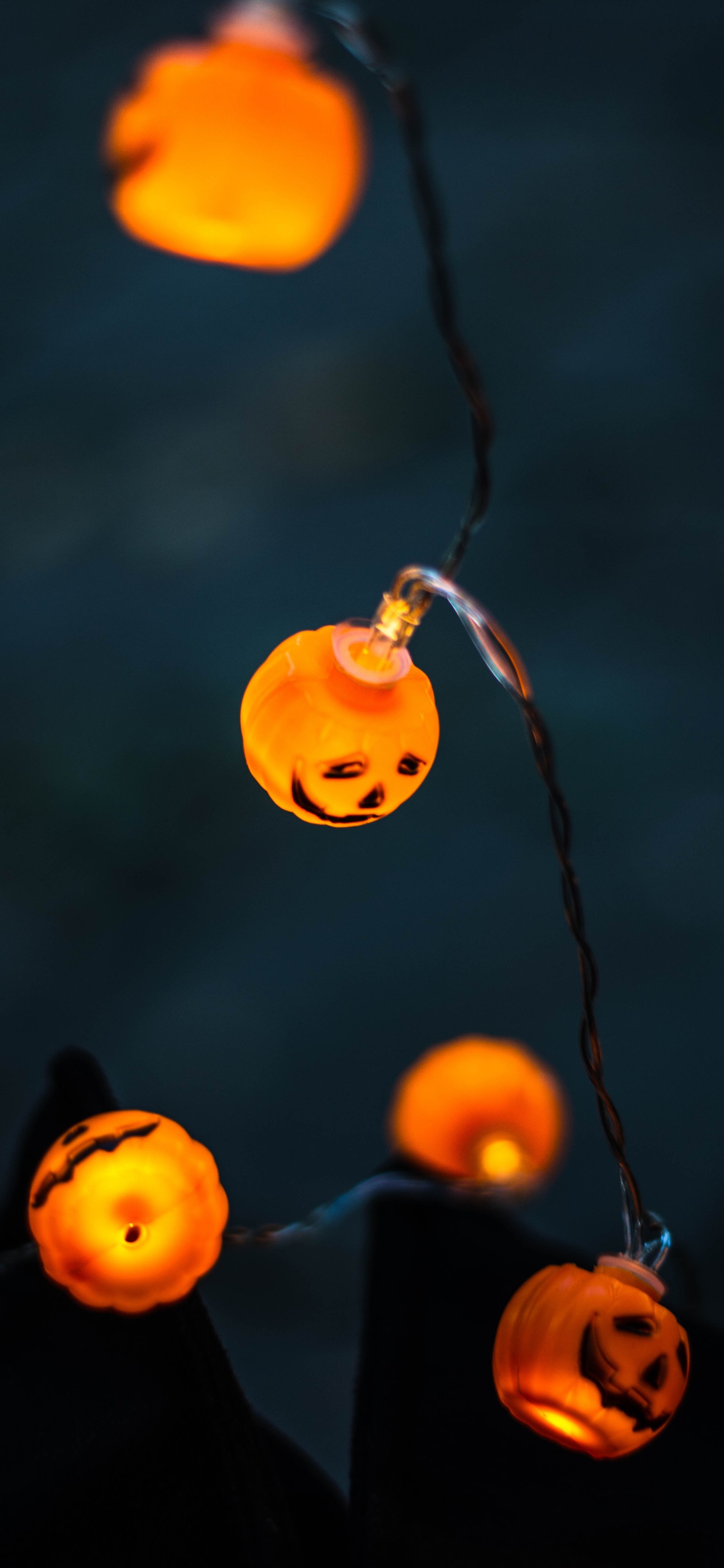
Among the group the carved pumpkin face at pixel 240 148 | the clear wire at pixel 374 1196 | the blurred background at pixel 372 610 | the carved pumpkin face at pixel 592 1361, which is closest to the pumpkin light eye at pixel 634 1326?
the carved pumpkin face at pixel 592 1361

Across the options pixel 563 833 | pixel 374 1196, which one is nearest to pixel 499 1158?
pixel 374 1196

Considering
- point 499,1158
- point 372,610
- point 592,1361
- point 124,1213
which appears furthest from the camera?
point 372,610

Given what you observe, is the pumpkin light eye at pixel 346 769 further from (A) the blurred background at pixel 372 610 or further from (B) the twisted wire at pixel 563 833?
(A) the blurred background at pixel 372 610

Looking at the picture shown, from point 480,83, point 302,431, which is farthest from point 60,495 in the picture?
point 480,83

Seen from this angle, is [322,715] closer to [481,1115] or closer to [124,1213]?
[124,1213]

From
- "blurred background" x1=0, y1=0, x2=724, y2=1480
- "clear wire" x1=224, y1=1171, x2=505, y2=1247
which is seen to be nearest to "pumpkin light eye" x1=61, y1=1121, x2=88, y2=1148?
"clear wire" x1=224, y1=1171, x2=505, y2=1247

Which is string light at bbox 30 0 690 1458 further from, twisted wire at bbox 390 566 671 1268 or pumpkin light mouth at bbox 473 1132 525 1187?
pumpkin light mouth at bbox 473 1132 525 1187

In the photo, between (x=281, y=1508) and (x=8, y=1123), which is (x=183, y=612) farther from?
(x=281, y=1508)
